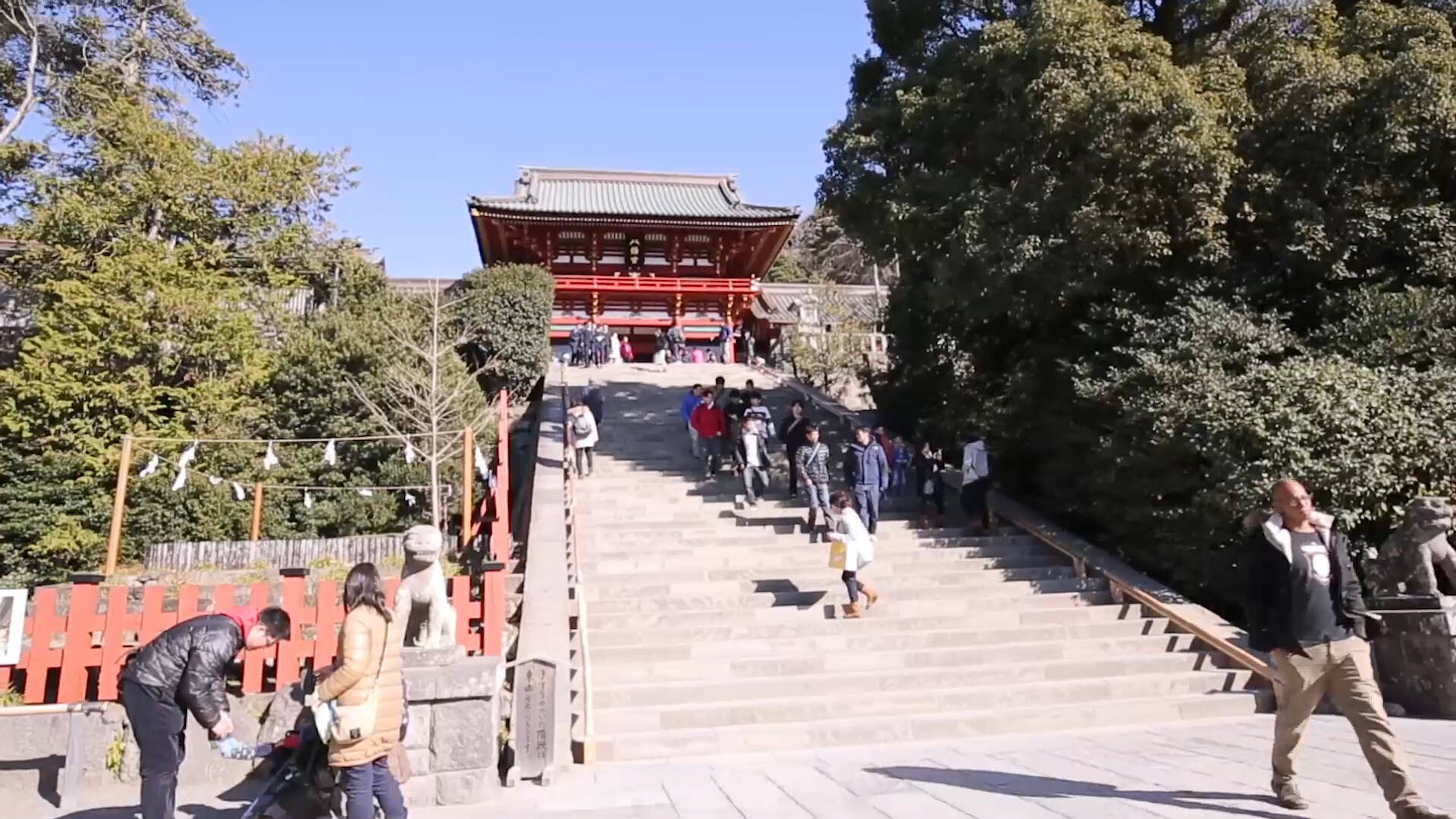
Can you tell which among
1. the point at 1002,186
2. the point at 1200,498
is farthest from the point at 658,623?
the point at 1002,186

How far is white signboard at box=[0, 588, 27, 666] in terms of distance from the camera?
5480mm

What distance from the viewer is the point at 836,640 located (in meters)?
7.32

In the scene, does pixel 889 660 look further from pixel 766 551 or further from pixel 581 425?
pixel 581 425

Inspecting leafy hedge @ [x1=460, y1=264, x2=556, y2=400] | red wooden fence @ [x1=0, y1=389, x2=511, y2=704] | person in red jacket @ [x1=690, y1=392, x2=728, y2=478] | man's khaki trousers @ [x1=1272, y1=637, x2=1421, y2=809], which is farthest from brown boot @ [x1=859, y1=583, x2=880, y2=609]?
leafy hedge @ [x1=460, y1=264, x2=556, y2=400]

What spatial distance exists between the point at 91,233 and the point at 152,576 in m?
6.61

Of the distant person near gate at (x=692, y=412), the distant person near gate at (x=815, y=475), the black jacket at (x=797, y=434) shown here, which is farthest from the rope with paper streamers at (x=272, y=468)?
the distant person near gate at (x=815, y=475)

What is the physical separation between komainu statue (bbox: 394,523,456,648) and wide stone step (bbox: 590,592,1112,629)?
2.57 m

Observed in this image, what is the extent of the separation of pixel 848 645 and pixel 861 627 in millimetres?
323

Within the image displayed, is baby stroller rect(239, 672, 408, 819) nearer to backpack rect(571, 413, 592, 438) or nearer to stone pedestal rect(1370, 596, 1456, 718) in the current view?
stone pedestal rect(1370, 596, 1456, 718)

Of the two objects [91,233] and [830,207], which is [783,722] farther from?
[91,233]

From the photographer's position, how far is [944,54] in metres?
11.6

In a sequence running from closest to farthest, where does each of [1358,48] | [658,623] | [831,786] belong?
1. [831,786]
2. [658,623]
3. [1358,48]

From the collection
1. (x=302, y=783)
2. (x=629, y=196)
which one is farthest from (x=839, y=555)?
(x=629, y=196)

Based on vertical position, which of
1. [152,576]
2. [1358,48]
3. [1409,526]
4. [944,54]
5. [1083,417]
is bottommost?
[152,576]
